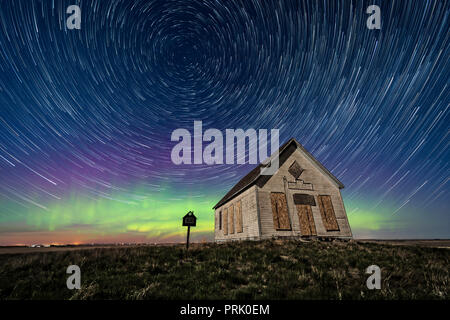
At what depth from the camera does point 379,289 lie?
212 inches

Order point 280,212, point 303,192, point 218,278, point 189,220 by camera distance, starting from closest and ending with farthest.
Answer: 1. point 218,278
2. point 189,220
3. point 280,212
4. point 303,192

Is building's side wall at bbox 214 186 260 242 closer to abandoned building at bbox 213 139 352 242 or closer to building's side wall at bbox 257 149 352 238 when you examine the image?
abandoned building at bbox 213 139 352 242

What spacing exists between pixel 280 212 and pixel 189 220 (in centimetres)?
789

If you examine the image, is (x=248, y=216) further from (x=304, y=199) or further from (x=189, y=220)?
(x=189, y=220)

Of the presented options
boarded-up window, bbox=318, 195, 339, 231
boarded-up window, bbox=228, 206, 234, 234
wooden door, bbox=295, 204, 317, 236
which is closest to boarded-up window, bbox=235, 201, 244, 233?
boarded-up window, bbox=228, 206, 234, 234

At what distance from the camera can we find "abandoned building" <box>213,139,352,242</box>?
1496 cm

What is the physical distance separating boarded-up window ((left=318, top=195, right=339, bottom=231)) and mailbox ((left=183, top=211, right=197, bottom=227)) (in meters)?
11.2

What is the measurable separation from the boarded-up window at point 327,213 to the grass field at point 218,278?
21.9 ft

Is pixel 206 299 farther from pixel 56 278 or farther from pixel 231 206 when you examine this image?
pixel 231 206

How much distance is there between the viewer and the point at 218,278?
6117mm

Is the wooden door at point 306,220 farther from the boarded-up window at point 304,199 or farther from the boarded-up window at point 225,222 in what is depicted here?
the boarded-up window at point 225,222

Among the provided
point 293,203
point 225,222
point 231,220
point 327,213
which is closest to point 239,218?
point 231,220
